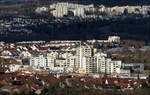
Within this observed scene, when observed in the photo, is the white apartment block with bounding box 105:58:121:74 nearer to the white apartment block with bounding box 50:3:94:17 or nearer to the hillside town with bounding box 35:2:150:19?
the hillside town with bounding box 35:2:150:19

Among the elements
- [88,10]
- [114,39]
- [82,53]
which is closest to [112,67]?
[82,53]

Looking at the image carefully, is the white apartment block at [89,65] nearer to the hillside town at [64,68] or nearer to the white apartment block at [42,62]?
the hillside town at [64,68]

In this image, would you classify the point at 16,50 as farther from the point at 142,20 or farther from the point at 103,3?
the point at 103,3

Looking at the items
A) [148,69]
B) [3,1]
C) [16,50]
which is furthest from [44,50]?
[3,1]

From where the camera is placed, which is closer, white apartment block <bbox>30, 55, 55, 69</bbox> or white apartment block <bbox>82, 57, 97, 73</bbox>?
white apartment block <bbox>82, 57, 97, 73</bbox>

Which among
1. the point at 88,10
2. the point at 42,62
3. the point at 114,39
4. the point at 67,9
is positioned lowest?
the point at 88,10

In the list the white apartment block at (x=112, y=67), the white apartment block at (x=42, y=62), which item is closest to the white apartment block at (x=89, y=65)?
the white apartment block at (x=112, y=67)

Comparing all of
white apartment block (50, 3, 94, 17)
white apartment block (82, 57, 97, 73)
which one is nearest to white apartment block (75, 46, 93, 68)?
white apartment block (82, 57, 97, 73)

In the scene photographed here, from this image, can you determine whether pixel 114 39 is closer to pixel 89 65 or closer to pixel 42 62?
pixel 42 62
